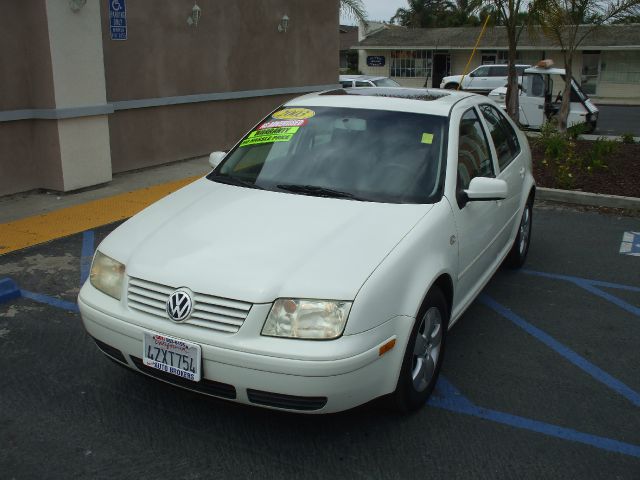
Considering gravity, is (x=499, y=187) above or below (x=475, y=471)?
above

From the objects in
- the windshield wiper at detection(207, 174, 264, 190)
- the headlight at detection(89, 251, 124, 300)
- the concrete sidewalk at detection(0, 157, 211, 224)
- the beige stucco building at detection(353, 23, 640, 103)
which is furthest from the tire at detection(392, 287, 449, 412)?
the beige stucco building at detection(353, 23, 640, 103)

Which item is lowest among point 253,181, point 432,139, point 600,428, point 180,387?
point 600,428

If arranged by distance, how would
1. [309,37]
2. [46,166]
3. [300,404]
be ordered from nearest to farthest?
[300,404] → [46,166] → [309,37]

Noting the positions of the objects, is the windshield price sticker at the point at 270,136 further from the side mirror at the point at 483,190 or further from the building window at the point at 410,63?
the building window at the point at 410,63

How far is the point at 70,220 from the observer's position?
25.1 feet

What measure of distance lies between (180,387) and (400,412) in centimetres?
120

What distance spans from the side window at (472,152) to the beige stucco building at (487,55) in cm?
2638

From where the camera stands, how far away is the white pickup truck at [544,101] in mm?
16047

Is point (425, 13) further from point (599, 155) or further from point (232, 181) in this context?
point (232, 181)

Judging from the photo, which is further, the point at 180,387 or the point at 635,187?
the point at 635,187

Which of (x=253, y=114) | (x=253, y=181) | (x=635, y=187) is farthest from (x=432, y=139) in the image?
(x=253, y=114)

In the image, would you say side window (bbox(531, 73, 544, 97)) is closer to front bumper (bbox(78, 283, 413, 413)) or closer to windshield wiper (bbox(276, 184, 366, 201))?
windshield wiper (bbox(276, 184, 366, 201))

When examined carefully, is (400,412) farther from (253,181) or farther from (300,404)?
(253,181)

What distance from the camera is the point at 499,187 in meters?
4.22
